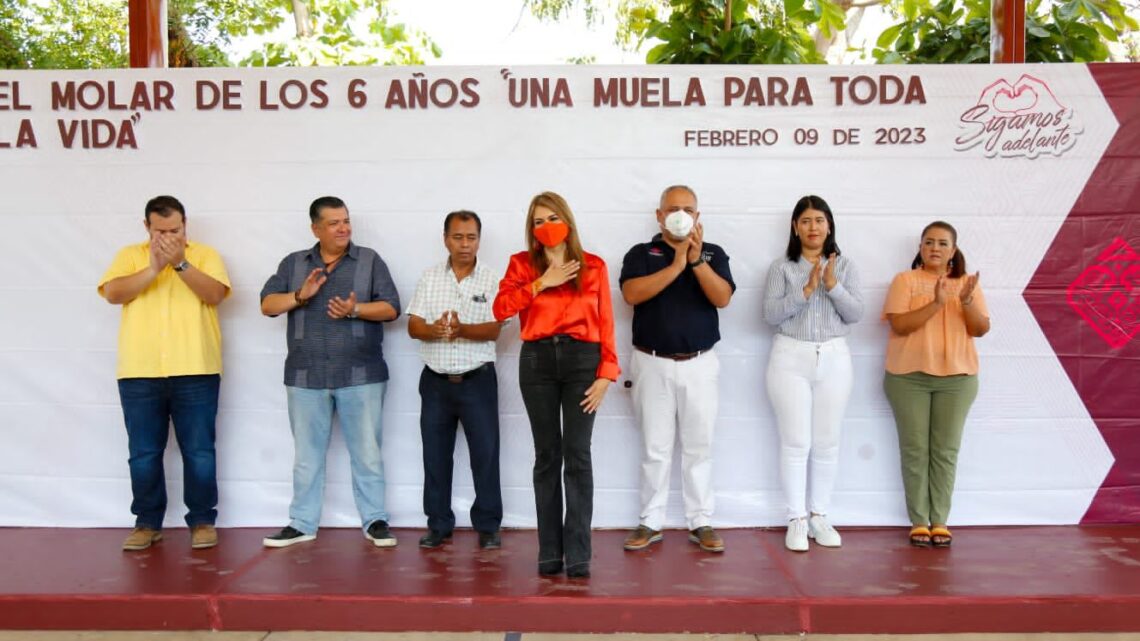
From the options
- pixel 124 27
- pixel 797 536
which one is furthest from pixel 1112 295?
pixel 124 27

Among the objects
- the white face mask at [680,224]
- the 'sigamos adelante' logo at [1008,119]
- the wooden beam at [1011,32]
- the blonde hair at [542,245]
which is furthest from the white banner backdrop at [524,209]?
the blonde hair at [542,245]

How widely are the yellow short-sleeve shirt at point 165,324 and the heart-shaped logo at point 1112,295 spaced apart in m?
A: 4.12

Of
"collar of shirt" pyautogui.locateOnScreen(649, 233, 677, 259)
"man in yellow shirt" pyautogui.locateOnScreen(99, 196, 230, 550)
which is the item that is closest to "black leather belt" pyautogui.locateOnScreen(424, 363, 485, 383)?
"collar of shirt" pyautogui.locateOnScreen(649, 233, 677, 259)

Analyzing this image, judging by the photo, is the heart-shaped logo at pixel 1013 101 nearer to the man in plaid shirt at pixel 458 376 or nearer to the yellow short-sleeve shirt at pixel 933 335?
the yellow short-sleeve shirt at pixel 933 335

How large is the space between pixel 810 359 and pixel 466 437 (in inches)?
63.2

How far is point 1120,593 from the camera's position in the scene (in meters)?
3.38

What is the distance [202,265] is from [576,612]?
235cm

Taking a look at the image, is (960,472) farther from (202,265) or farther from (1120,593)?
(202,265)

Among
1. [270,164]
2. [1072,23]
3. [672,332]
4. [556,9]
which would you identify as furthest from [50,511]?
[556,9]

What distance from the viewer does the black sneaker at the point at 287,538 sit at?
4.12 metres

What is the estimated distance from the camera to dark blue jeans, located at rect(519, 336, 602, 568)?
356 centimetres

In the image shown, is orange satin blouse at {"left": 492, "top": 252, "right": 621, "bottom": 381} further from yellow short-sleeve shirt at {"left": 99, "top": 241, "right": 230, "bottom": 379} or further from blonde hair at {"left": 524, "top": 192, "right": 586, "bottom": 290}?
yellow short-sleeve shirt at {"left": 99, "top": 241, "right": 230, "bottom": 379}

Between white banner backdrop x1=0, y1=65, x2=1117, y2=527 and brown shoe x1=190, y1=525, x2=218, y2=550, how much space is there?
1.07 ft

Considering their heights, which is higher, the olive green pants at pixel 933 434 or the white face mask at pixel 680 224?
the white face mask at pixel 680 224
